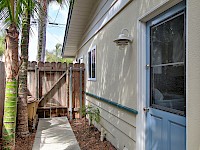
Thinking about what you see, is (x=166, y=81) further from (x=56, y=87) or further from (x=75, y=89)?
(x=56, y=87)

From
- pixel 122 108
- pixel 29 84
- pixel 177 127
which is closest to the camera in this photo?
pixel 177 127

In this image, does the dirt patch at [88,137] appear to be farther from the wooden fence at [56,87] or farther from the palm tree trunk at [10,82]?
the palm tree trunk at [10,82]

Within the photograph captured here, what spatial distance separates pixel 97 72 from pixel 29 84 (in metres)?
2.81

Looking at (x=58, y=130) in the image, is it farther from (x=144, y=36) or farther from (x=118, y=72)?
(x=144, y=36)

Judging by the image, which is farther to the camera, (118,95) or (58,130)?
(58,130)

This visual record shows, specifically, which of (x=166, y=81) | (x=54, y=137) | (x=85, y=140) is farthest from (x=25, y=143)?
(x=166, y=81)

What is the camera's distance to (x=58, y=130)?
529cm

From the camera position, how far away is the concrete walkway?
409 centimetres

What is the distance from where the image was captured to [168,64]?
2562 mm

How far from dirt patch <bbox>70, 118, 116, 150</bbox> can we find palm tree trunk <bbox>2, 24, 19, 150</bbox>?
1.87m

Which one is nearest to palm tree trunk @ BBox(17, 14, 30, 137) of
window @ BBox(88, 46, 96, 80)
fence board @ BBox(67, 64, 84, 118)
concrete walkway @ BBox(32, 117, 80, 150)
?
concrete walkway @ BBox(32, 117, 80, 150)

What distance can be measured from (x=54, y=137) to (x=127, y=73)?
266cm

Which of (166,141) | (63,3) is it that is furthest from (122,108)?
(63,3)
